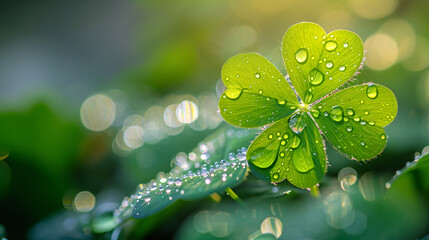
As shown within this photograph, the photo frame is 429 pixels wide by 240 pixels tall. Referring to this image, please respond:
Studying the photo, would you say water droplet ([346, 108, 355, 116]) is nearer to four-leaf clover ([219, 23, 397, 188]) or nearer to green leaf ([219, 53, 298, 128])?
four-leaf clover ([219, 23, 397, 188])

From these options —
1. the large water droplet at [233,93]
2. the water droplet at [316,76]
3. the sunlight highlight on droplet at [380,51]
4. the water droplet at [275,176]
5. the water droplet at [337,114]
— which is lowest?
the water droplet at [275,176]

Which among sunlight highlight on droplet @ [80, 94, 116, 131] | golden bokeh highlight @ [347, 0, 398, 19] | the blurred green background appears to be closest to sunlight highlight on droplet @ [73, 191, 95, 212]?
the blurred green background

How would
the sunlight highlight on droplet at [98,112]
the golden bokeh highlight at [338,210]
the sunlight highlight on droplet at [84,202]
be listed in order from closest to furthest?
the golden bokeh highlight at [338,210]
the sunlight highlight on droplet at [84,202]
the sunlight highlight on droplet at [98,112]

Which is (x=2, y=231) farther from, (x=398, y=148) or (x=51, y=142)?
(x=398, y=148)

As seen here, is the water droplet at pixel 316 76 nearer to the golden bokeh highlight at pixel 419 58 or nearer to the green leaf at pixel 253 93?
the green leaf at pixel 253 93

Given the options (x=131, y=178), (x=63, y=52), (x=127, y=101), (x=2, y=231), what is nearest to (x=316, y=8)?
(x=127, y=101)

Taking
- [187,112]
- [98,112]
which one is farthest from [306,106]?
[98,112]

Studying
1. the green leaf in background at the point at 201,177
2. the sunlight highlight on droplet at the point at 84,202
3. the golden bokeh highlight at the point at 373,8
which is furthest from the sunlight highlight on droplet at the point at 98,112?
the golden bokeh highlight at the point at 373,8

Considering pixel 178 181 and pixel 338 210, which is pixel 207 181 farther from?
pixel 338 210
